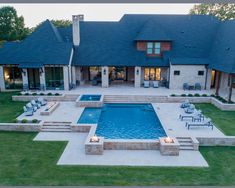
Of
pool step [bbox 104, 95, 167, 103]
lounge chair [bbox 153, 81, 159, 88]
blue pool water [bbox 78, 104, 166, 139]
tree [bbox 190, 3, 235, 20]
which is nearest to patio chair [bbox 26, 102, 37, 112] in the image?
blue pool water [bbox 78, 104, 166, 139]

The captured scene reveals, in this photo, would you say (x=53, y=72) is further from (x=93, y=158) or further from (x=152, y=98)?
(x=93, y=158)

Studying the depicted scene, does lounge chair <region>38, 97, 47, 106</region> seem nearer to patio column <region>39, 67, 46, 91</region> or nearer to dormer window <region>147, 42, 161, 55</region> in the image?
patio column <region>39, 67, 46, 91</region>

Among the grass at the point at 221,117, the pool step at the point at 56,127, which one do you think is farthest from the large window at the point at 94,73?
the pool step at the point at 56,127

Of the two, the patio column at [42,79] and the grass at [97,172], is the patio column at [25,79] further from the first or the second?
the grass at [97,172]

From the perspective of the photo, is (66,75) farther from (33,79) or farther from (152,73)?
(152,73)

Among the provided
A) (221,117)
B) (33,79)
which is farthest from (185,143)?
(33,79)

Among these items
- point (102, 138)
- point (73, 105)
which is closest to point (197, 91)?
point (73, 105)
